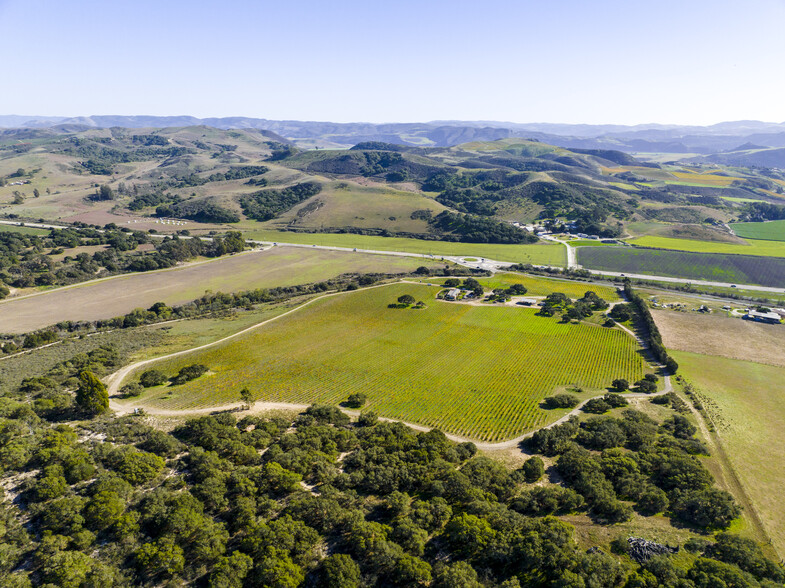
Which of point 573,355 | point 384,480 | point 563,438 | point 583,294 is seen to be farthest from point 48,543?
point 583,294

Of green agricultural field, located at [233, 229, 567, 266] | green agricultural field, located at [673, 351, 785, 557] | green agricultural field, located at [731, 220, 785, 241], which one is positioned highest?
green agricultural field, located at [731, 220, 785, 241]

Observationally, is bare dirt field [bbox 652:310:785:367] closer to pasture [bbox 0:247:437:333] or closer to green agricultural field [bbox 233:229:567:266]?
green agricultural field [bbox 233:229:567:266]

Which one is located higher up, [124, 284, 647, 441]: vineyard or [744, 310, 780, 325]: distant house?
[744, 310, 780, 325]: distant house

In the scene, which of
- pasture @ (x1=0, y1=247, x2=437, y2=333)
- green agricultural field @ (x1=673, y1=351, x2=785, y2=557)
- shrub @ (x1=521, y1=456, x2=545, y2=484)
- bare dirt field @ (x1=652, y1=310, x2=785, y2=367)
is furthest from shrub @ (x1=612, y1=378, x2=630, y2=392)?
pasture @ (x1=0, y1=247, x2=437, y2=333)

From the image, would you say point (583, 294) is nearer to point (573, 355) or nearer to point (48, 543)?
point (573, 355)

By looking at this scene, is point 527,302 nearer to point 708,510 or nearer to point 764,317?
point 764,317

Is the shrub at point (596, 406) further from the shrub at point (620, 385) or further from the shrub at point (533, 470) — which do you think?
the shrub at point (533, 470)
